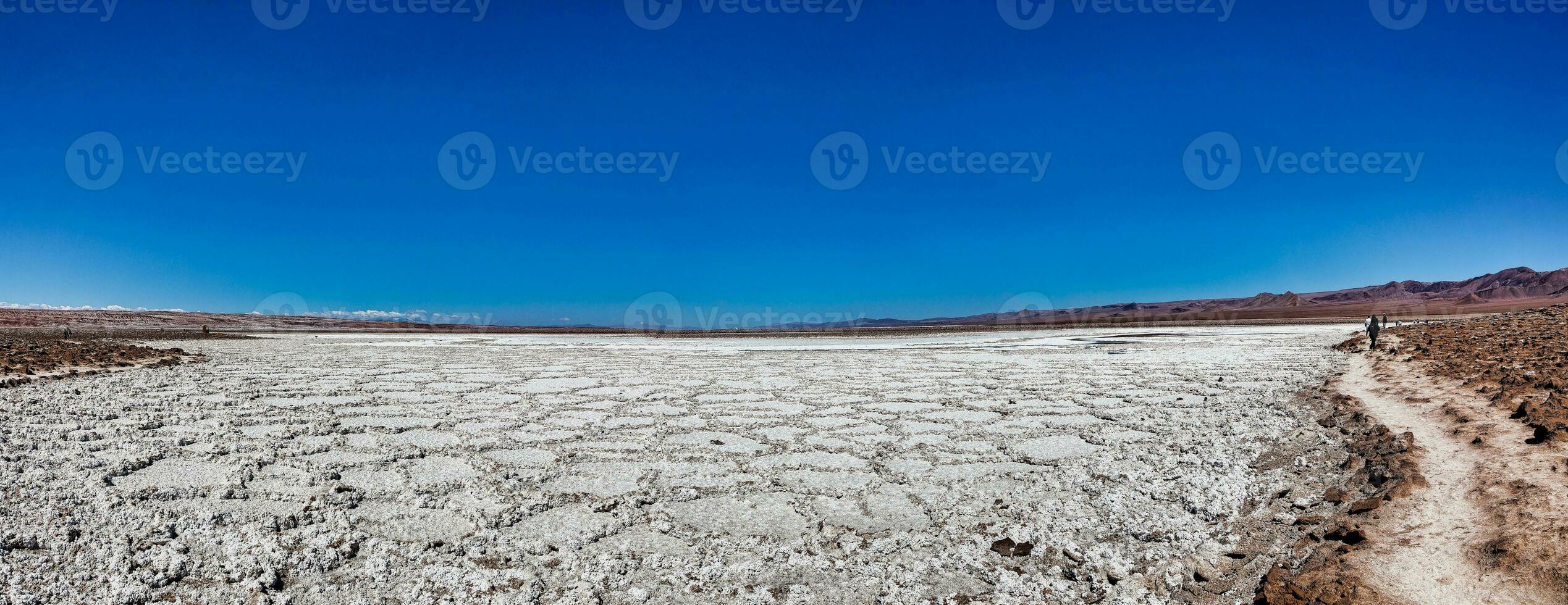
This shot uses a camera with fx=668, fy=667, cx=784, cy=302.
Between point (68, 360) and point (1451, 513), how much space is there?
983 centimetres

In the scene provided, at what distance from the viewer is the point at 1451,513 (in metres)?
1.78

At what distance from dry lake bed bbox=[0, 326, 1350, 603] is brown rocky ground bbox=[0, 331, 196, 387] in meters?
1.23

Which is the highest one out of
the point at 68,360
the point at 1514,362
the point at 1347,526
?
the point at 68,360

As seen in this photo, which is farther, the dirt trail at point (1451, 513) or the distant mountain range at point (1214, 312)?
the distant mountain range at point (1214, 312)

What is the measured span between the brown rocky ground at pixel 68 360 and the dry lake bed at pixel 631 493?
1.23 meters

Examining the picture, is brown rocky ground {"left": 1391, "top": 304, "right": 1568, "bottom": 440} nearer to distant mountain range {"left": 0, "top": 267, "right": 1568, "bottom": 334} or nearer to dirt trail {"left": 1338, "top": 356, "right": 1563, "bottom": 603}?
dirt trail {"left": 1338, "top": 356, "right": 1563, "bottom": 603}

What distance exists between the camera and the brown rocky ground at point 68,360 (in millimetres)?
5441

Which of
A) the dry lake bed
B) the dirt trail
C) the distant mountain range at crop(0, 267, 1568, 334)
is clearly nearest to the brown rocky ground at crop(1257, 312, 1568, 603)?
the dirt trail

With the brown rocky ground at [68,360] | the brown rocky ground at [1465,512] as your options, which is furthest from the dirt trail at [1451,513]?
the brown rocky ground at [68,360]

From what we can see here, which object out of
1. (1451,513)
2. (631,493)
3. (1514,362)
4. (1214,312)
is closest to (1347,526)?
(1451,513)

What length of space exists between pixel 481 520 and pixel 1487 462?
3229 mm

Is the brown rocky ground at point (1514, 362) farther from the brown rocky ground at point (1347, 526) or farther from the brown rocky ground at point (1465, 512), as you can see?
the brown rocky ground at point (1347, 526)

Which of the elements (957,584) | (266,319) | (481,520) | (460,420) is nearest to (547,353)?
(460,420)

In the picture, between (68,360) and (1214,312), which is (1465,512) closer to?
(68,360)
